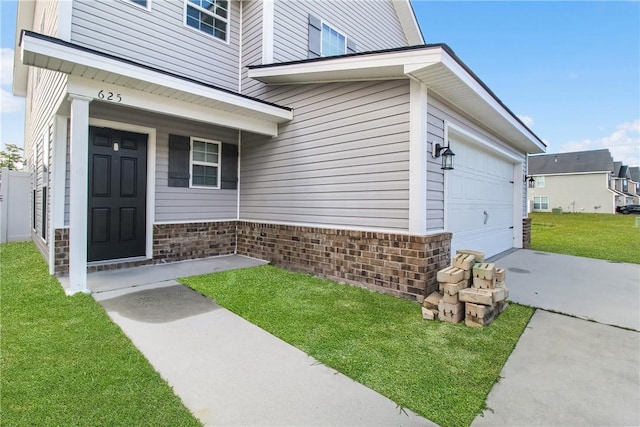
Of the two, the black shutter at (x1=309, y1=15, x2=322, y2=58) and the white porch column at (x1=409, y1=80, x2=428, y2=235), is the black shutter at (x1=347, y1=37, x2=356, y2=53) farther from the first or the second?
the white porch column at (x1=409, y1=80, x2=428, y2=235)

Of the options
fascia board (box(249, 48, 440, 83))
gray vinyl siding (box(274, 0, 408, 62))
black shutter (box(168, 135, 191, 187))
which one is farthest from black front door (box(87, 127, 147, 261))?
gray vinyl siding (box(274, 0, 408, 62))

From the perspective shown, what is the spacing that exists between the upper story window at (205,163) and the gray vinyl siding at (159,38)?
1.41 metres

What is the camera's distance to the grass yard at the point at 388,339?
2.12m

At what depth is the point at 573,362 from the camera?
256 centimetres

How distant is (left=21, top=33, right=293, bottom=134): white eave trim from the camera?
3.34 m

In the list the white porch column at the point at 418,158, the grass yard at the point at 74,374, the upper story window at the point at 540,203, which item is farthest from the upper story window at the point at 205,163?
the upper story window at the point at 540,203

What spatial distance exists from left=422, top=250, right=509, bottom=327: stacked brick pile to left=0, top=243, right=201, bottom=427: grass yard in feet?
8.81

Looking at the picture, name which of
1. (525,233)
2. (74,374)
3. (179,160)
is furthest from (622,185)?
(74,374)

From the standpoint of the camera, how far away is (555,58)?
441 inches

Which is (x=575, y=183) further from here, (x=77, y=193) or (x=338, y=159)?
(x=77, y=193)

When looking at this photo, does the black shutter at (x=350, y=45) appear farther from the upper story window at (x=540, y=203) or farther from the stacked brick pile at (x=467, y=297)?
the upper story window at (x=540, y=203)

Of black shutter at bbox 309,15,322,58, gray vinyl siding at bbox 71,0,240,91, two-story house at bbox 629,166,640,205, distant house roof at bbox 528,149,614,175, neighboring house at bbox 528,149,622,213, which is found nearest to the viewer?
gray vinyl siding at bbox 71,0,240,91

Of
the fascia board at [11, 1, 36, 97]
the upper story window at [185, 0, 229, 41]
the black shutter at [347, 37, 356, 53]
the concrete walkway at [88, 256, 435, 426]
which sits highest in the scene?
the fascia board at [11, 1, 36, 97]

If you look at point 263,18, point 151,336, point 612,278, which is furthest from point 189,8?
point 612,278
